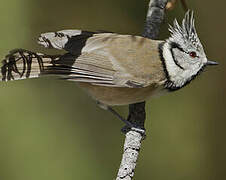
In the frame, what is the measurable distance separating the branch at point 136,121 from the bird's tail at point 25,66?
665mm

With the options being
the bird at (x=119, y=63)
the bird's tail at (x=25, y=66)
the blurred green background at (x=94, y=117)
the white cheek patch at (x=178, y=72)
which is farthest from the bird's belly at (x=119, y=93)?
the blurred green background at (x=94, y=117)

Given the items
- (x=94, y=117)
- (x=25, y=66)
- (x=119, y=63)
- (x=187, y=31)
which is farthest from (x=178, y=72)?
(x=94, y=117)

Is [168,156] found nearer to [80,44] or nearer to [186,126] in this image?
[186,126]

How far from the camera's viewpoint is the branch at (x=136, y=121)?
340 centimetres

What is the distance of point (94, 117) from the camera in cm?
494

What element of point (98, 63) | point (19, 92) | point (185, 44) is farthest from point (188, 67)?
point (19, 92)

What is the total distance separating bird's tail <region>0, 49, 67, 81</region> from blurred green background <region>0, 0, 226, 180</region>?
3.45ft

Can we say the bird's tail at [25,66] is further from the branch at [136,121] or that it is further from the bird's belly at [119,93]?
the branch at [136,121]

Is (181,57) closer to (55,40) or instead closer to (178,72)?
(178,72)

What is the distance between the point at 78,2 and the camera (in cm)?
525

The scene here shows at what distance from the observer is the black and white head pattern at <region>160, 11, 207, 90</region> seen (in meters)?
3.82

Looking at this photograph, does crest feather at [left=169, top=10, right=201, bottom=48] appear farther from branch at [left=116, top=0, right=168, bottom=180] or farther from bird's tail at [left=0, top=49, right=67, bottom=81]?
bird's tail at [left=0, top=49, right=67, bottom=81]

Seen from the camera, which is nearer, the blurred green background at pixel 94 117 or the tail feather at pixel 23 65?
the tail feather at pixel 23 65

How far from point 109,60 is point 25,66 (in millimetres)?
608
